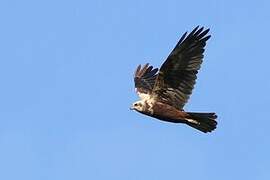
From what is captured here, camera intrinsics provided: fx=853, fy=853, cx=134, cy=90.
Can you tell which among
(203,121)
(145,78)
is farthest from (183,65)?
(145,78)

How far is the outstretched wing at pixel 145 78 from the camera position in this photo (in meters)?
22.8

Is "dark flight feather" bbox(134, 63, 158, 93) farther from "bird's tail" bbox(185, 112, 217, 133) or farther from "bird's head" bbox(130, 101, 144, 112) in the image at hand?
"bird's tail" bbox(185, 112, 217, 133)

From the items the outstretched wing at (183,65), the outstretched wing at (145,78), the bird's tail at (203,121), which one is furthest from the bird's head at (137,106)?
the outstretched wing at (145,78)

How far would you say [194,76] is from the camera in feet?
63.8

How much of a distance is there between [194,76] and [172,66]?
22.6 inches

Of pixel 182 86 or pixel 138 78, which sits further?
pixel 138 78

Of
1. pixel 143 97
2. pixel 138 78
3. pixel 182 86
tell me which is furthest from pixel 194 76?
pixel 138 78

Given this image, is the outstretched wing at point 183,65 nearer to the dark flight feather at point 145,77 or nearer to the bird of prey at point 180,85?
the bird of prey at point 180,85

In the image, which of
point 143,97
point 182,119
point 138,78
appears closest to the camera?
point 182,119

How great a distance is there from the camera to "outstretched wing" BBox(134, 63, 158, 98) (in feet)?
74.7

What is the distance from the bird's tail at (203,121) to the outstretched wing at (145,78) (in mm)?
3376

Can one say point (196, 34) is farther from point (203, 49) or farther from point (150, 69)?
point (150, 69)

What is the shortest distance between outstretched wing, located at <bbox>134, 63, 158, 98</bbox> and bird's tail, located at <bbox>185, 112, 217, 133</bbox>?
133 inches

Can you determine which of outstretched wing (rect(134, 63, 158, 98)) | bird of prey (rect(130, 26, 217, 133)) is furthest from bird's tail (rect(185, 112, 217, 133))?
outstretched wing (rect(134, 63, 158, 98))
